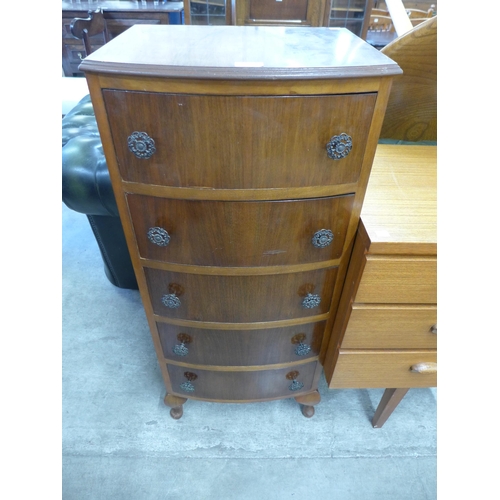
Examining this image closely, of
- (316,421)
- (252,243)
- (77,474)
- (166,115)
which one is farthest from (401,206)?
(77,474)

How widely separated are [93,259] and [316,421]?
131 cm

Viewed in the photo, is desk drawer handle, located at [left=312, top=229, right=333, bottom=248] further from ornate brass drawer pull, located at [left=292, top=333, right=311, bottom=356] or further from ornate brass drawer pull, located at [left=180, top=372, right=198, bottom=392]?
ornate brass drawer pull, located at [left=180, top=372, right=198, bottom=392]

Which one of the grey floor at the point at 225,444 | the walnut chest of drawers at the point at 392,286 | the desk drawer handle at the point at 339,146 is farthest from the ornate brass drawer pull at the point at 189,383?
the desk drawer handle at the point at 339,146

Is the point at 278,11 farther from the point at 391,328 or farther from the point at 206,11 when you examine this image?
the point at 391,328

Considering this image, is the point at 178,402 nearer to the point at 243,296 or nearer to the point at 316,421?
the point at 316,421

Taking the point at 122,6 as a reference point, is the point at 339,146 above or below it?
above

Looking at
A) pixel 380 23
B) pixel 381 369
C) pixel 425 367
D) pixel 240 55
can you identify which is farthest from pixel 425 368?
pixel 380 23

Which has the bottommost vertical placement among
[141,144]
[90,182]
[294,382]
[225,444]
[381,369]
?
[225,444]

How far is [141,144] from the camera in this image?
0.55 m

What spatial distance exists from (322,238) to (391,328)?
313 millimetres

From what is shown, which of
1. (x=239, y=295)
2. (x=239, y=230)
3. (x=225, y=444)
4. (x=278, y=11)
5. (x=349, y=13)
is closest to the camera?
(x=239, y=230)

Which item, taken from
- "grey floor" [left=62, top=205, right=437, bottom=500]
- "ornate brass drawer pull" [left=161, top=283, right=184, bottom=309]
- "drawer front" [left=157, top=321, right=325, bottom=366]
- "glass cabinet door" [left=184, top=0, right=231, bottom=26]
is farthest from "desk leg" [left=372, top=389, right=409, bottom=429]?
"glass cabinet door" [left=184, top=0, right=231, bottom=26]

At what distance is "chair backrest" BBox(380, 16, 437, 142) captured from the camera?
2.64 ft

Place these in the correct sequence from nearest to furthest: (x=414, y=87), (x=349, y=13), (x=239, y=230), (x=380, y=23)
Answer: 1. (x=239, y=230)
2. (x=414, y=87)
3. (x=349, y=13)
4. (x=380, y=23)
